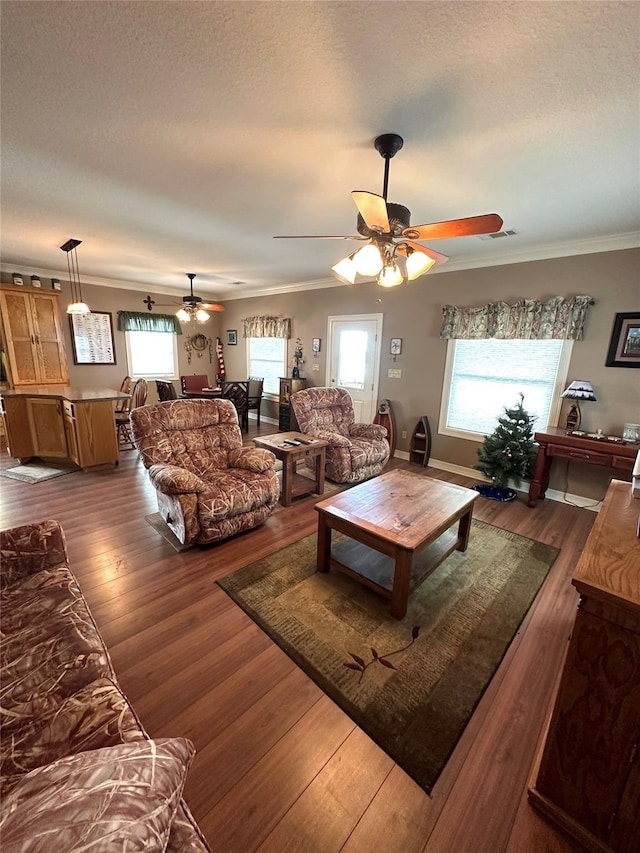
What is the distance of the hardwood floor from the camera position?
1.13 metres

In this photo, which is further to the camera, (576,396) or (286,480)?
(286,480)

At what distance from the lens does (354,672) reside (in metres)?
1.67

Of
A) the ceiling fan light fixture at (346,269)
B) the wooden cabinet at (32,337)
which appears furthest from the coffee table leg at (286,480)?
the wooden cabinet at (32,337)

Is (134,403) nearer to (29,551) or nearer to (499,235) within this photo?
(29,551)

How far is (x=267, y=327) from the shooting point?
6531 millimetres

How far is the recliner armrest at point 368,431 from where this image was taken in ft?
14.2

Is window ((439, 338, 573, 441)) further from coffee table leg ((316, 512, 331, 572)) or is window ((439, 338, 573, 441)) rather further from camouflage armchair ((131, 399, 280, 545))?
coffee table leg ((316, 512, 331, 572))

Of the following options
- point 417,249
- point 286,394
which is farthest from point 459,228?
point 286,394

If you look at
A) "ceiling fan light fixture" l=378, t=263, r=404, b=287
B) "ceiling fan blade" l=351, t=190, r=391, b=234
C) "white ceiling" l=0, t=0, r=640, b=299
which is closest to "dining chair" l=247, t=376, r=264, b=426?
"white ceiling" l=0, t=0, r=640, b=299

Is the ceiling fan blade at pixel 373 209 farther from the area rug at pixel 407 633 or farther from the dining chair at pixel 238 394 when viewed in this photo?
the dining chair at pixel 238 394

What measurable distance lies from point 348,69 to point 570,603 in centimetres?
305

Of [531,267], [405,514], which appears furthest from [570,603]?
[531,267]

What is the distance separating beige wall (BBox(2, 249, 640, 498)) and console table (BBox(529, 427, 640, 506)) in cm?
38

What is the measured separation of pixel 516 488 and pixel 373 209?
3458 millimetres
